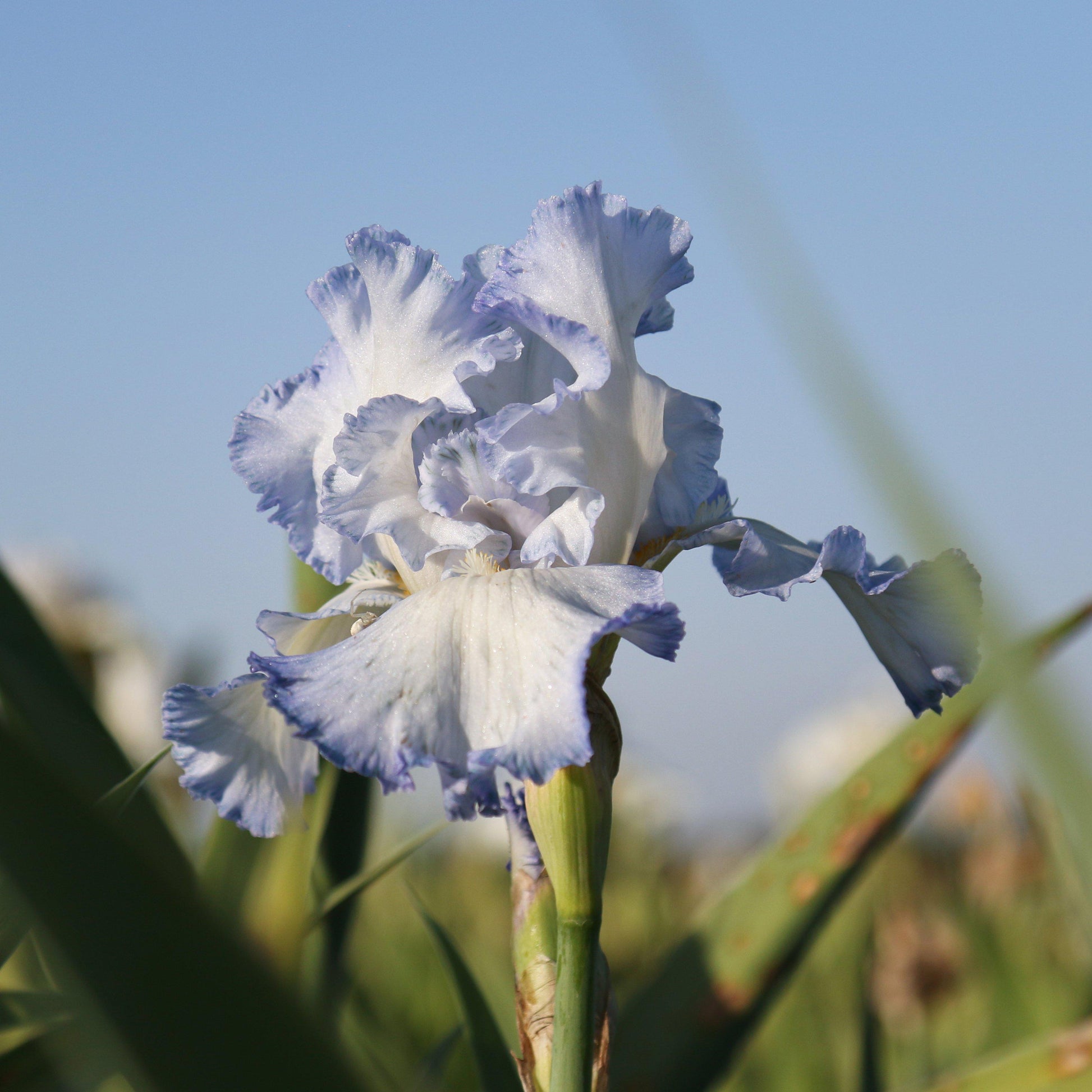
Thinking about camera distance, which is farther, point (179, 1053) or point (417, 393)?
point (417, 393)

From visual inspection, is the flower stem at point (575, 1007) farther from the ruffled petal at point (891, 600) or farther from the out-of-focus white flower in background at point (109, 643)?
the out-of-focus white flower in background at point (109, 643)

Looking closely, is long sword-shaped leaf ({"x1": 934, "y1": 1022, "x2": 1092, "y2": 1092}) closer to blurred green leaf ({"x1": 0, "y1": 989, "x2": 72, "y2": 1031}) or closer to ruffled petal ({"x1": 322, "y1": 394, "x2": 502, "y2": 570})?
ruffled petal ({"x1": 322, "y1": 394, "x2": 502, "y2": 570})

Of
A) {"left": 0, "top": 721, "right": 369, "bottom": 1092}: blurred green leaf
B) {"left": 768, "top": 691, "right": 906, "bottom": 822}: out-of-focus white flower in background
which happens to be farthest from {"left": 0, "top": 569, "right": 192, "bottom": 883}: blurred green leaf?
{"left": 768, "top": 691, "right": 906, "bottom": 822}: out-of-focus white flower in background

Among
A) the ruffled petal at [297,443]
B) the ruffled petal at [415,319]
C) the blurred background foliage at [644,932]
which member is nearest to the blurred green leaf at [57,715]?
the blurred background foliage at [644,932]

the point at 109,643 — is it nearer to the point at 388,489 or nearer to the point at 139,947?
the point at 388,489

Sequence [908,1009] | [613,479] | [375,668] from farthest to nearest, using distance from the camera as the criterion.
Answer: [908,1009] < [613,479] < [375,668]

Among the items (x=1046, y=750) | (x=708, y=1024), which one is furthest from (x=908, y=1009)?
(x=1046, y=750)

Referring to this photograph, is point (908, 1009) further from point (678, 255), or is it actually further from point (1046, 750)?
point (1046, 750)
